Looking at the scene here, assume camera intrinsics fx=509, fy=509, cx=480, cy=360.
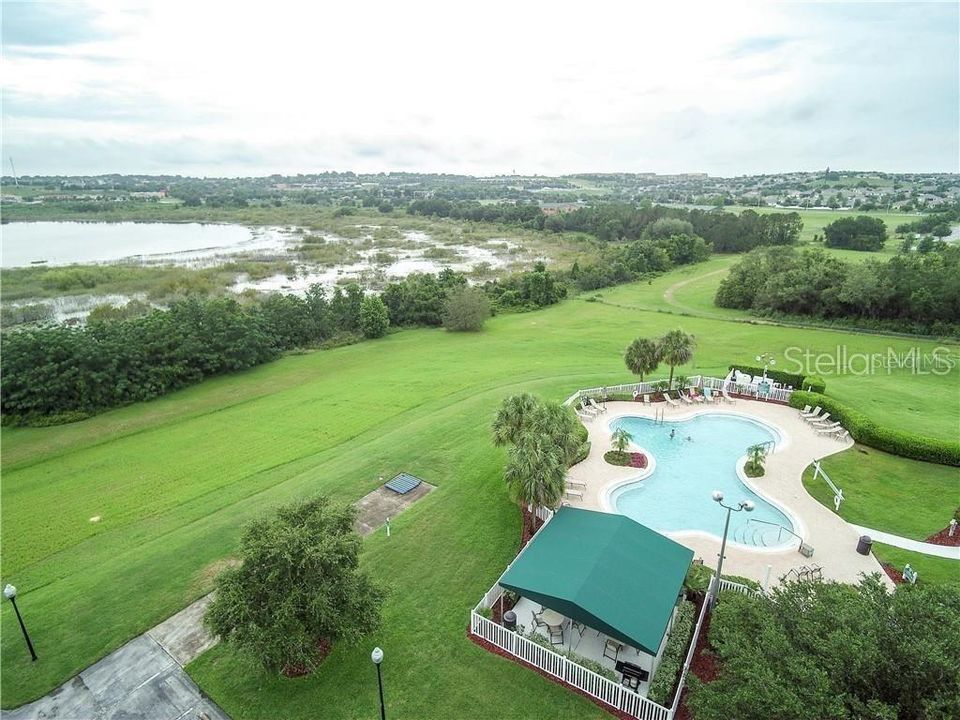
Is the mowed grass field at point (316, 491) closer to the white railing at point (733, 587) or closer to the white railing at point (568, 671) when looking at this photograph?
the white railing at point (568, 671)

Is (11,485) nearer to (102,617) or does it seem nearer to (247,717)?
(102,617)

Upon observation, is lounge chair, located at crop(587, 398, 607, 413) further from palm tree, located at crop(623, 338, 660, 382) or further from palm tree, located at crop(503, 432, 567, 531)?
palm tree, located at crop(503, 432, 567, 531)

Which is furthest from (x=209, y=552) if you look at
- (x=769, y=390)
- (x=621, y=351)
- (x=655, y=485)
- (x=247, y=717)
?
(x=621, y=351)

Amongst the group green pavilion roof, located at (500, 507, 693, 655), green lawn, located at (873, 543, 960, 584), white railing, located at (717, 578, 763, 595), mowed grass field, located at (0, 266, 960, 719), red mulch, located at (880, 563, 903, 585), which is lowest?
mowed grass field, located at (0, 266, 960, 719)

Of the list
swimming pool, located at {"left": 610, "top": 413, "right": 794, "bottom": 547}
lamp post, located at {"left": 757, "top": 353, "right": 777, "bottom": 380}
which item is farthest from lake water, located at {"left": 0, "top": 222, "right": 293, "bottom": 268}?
lamp post, located at {"left": 757, "top": 353, "right": 777, "bottom": 380}

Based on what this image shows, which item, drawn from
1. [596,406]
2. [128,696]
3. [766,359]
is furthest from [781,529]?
[766,359]

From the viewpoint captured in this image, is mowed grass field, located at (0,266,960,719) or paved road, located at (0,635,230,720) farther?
mowed grass field, located at (0,266,960,719)

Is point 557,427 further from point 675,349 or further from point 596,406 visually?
point 675,349

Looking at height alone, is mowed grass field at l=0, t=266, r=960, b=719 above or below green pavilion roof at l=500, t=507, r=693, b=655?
below
